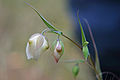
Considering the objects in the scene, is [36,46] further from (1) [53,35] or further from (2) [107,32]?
(1) [53,35]

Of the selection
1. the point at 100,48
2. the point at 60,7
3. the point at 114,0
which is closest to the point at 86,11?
the point at 114,0

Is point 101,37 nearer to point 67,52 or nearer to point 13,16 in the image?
point 67,52

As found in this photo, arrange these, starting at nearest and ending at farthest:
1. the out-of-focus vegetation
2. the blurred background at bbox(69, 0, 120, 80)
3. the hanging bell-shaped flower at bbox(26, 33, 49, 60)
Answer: the hanging bell-shaped flower at bbox(26, 33, 49, 60) → the blurred background at bbox(69, 0, 120, 80) → the out-of-focus vegetation

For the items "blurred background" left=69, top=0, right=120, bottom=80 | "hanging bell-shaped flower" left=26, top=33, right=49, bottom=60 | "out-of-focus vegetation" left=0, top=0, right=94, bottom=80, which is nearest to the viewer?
"hanging bell-shaped flower" left=26, top=33, right=49, bottom=60

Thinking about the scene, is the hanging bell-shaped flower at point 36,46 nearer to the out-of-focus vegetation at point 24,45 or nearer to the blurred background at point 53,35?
the blurred background at point 53,35

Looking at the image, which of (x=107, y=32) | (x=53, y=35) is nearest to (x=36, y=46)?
(x=107, y=32)

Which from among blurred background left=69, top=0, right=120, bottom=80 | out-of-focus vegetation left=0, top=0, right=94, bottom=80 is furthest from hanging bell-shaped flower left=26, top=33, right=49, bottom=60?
out-of-focus vegetation left=0, top=0, right=94, bottom=80

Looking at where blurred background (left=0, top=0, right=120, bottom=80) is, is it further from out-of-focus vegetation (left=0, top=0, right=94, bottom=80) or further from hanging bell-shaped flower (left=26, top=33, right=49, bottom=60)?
hanging bell-shaped flower (left=26, top=33, right=49, bottom=60)

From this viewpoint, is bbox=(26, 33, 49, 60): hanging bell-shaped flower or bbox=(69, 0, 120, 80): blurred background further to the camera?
bbox=(69, 0, 120, 80): blurred background
